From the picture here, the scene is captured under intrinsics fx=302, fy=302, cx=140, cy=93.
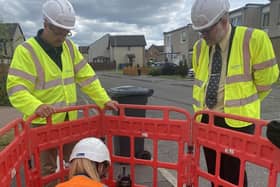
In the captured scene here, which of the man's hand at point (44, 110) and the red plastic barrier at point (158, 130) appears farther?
the red plastic barrier at point (158, 130)

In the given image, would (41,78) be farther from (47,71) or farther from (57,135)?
(57,135)

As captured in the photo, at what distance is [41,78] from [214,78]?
64.6 inches

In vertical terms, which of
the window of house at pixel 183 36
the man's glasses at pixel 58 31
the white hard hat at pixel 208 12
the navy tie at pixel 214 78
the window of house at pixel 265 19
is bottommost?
the navy tie at pixel 214 78

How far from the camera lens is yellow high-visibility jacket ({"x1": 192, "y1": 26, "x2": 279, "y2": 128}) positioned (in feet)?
8.58

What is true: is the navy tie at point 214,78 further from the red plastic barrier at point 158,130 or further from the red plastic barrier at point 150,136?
the red plastic barrier at point 158,130

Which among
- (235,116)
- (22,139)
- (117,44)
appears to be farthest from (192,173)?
(117,44)

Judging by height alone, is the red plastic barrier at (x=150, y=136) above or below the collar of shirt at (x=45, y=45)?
below

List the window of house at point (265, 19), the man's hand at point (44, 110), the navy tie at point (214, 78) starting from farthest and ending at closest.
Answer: the window of house at point (265, 19)
the navy tie at point (214, 78)
the man's hand at point (44, 110)

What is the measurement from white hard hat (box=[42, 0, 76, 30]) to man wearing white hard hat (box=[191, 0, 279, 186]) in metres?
1.16

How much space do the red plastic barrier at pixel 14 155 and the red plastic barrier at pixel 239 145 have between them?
5.23 ft

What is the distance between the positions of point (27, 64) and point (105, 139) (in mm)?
1321

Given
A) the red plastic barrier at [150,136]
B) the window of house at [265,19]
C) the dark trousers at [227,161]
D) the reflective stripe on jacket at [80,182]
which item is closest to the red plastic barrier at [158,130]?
the red plastic barrier at [150,136]

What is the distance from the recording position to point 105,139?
3.64 meters

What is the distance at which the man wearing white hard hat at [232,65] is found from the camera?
2.61 metres
